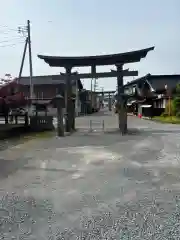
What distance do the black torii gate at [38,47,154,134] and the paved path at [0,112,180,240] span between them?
1107 centimetres

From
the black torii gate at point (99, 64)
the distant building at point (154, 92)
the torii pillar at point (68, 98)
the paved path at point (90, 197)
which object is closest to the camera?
the paved path at point (90, 197)

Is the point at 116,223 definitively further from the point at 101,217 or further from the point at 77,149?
the point at 77,149

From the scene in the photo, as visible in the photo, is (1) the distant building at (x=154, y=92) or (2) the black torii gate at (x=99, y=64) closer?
(2) the black torii gate at (x=99, y=64)

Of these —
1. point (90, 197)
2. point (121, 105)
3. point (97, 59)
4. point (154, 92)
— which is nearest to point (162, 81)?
point (154, 92)

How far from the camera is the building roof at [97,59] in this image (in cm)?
2127

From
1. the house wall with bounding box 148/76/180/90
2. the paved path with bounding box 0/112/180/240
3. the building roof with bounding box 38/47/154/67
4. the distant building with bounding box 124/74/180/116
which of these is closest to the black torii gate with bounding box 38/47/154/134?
the building roof with bounding box 38/47/154/67

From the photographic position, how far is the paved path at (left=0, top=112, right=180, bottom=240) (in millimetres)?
4285

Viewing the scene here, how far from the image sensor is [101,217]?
4.76m

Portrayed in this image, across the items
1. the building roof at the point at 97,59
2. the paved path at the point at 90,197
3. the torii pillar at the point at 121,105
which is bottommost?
the paved path at the point at 90,197

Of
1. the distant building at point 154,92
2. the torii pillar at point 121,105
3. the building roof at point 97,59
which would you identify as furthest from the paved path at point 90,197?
the distant building at point 154,92

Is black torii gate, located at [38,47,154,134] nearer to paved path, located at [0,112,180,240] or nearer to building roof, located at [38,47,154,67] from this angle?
building roof, located at [38,47,154,67]

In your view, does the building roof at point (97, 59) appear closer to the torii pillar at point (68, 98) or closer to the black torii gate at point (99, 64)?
the black torii gate at point (99, 64)

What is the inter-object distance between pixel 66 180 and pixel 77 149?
206 inches

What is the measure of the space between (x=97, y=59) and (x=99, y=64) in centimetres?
59
